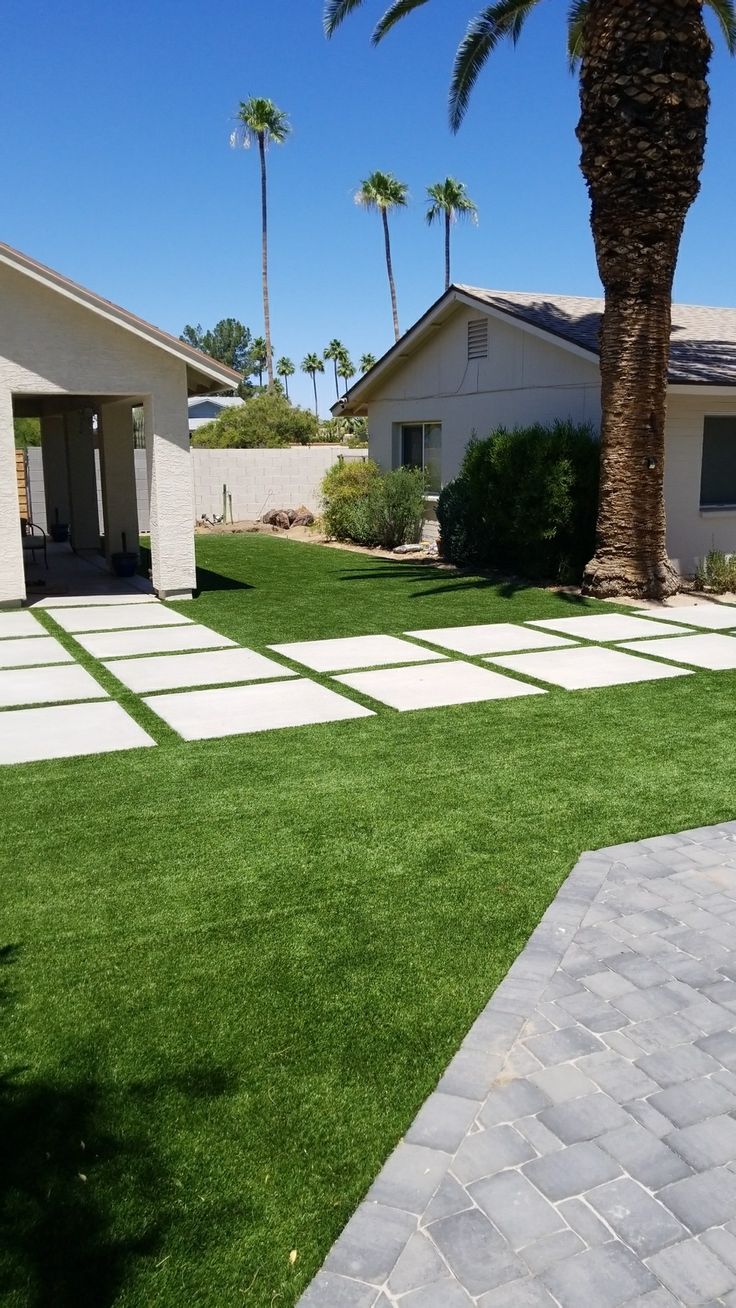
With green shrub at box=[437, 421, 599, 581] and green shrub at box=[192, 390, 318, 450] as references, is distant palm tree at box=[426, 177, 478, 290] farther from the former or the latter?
green shrub at box=[437, 421, 599, 581]

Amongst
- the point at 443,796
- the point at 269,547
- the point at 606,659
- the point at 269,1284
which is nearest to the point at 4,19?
the point at 269,547

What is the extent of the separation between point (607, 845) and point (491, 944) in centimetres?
131

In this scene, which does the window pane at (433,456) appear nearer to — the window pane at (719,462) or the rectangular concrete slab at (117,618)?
the window pane at (719,462)

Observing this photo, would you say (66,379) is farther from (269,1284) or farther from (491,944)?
(269,1284)

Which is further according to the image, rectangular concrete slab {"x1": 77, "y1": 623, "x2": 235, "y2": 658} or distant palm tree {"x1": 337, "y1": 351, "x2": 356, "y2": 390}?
distant palm tree {"x1": 337, "y1": 351, "x2": 356, "y2": 390}

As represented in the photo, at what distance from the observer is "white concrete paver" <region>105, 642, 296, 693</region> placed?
28.9ft

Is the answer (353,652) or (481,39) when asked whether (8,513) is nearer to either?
(353,652)

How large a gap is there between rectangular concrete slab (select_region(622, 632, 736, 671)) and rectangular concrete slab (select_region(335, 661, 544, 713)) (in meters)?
2.04

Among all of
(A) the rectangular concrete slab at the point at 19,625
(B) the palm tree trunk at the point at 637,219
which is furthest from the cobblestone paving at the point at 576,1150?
(B) the palm tree trunk at the point at 637,219

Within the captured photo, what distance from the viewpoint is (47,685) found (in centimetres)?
871

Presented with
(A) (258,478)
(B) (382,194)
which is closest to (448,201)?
(B) (382,194)

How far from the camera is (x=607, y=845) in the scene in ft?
17.2

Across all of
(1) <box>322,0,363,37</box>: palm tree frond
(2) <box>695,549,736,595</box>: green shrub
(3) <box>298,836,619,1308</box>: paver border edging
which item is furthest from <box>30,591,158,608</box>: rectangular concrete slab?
(3) <box>298,836,619,1308</box>: paver border edging

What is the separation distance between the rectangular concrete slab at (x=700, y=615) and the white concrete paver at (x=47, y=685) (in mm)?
6938
